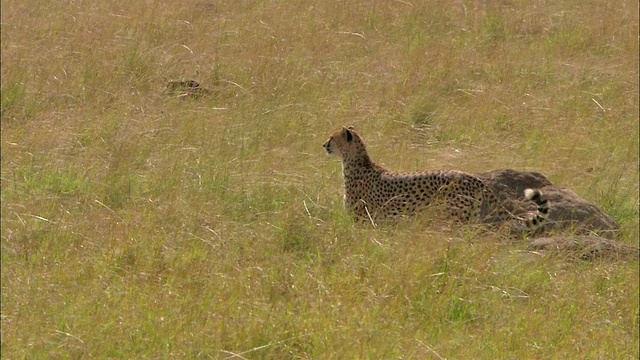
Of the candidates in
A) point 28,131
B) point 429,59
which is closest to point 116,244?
point 28,131

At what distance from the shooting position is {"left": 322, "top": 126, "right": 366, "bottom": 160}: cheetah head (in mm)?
6469

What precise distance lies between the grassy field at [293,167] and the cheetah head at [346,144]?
199mm

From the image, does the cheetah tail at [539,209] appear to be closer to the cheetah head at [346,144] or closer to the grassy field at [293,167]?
the grassy field at [293,167]

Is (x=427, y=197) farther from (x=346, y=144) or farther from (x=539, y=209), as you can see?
(x=346, y=144)

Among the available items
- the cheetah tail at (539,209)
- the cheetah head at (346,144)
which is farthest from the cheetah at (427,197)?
the cheetah head at (346,144)

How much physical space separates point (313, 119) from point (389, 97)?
2.81 ft

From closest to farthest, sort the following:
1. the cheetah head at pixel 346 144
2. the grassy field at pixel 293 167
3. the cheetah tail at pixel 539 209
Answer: the grassy field at pixel 293 167, the cheetah tail at pixel 539 209, the cheetah head at pixel 346 144

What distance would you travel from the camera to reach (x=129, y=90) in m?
7.81

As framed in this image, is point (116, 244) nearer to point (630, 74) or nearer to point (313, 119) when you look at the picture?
point (313, 119)

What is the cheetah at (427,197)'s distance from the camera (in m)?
5.84

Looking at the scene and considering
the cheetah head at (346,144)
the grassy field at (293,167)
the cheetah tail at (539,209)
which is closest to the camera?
the grassy field at (293,167)

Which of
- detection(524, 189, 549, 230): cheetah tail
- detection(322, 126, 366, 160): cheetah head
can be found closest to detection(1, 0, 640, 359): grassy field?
detection(322, 126, 366, 160): cheetah head

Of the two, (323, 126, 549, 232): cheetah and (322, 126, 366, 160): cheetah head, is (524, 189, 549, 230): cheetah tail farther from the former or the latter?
(322, 126, 366, 160): cheetah head

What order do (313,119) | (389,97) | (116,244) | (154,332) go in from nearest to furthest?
(154,332) < (116,244) < (313,119) < (389,97)
